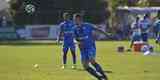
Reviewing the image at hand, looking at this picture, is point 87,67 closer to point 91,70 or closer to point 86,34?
point 91,70

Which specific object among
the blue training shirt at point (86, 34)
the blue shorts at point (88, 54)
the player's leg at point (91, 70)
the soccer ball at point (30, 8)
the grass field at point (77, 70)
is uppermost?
the blue training shirt at point (86, 34)

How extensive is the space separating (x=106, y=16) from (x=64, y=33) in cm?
4175

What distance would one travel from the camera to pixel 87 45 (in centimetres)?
1684

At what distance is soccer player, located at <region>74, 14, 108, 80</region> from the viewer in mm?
16516

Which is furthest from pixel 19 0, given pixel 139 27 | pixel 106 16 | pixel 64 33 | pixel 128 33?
pixel 64 33

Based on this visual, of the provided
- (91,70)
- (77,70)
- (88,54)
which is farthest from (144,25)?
(91,70)

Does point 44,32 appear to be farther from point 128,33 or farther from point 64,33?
point 64,33

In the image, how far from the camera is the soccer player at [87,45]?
16.5 meters

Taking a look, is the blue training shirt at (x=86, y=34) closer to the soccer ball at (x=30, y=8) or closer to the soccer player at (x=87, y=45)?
the soccer player at (x=87, y=45)

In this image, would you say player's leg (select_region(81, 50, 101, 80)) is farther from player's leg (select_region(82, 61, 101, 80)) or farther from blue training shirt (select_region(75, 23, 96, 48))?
blue training shirt (select_region(75, 23, 96, 48))

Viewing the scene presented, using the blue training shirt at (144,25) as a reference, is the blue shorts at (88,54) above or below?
above

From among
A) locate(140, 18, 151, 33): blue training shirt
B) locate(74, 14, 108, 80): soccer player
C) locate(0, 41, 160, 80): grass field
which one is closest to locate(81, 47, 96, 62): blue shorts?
locate(74, 14, 108, 80): soccer player

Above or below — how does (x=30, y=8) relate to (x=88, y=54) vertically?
below

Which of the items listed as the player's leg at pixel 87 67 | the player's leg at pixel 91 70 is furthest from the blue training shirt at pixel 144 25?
the player's leg at pixel 91 70
